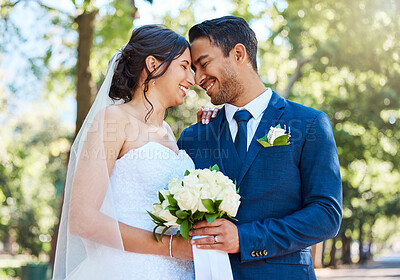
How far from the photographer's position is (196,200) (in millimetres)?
2725

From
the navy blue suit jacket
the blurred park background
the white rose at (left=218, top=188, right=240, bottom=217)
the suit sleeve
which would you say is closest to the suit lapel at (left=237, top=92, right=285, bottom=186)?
the navy blue suit jacket

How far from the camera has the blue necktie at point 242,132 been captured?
3348 mm

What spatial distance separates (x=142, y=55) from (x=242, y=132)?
3.36ft

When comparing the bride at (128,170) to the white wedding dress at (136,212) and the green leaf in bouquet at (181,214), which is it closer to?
the white wedding dress at (136,212)

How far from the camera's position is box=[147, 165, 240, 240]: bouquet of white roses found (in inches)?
108

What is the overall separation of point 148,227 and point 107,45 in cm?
888

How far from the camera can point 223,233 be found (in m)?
2.89

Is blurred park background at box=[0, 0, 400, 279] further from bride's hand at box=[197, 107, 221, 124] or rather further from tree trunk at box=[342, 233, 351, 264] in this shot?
tree trunk at box=[342, 233, 351, 264]

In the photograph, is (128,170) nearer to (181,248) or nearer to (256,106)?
(181,248)

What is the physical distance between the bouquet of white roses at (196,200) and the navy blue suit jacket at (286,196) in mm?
293

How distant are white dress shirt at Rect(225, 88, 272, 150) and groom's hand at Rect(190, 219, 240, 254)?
774 millimetres

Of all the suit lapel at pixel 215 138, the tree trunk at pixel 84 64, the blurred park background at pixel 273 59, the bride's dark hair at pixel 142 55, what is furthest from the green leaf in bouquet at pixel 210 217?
the tree trunk at pixel 84 64

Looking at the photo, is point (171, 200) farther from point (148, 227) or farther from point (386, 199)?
point (386, 199)

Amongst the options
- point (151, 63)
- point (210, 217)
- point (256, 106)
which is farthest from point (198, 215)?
point (151, 63)
